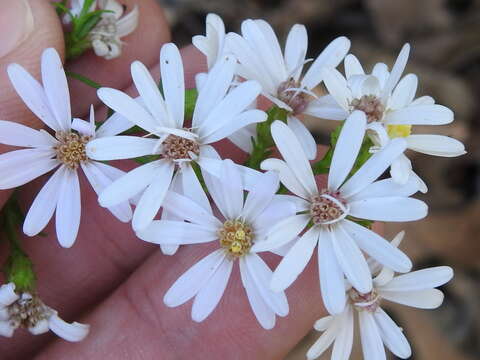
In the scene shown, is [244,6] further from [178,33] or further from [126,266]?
[126,266]

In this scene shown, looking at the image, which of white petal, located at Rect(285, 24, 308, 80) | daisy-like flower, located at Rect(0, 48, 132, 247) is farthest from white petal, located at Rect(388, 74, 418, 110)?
daisy-like flower, located at Rect(0, 48, 132, 247)

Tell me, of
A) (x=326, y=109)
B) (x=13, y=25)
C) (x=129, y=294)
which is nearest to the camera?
(x=326, y=109)

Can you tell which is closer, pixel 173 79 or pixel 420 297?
pixel 173 79

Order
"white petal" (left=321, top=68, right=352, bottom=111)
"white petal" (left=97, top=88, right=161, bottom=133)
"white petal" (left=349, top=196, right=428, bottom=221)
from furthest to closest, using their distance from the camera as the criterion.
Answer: "white petal" (left=321, top=68, right=352, bottom=111) < "white petal" (left=97, top=88, right=161, bottom=133) < "white petal" (left=349, top=196, right=428, bottom=221)

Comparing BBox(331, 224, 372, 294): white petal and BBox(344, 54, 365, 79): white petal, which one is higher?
BBox(344, 54, 365, 79): white petal

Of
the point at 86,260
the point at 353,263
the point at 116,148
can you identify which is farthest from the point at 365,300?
the point at 86,260

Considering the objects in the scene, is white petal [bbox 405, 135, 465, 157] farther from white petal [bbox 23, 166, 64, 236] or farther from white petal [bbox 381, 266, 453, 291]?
white petal [bbox 23, 166, 64, 236]

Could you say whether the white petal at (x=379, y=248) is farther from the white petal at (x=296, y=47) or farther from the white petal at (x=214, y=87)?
the white petal at (x=296, y=47)

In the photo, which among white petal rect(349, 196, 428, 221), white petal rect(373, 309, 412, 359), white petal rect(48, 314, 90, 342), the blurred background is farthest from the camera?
the blurred background

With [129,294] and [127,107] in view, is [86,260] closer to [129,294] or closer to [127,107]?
[129,294]
